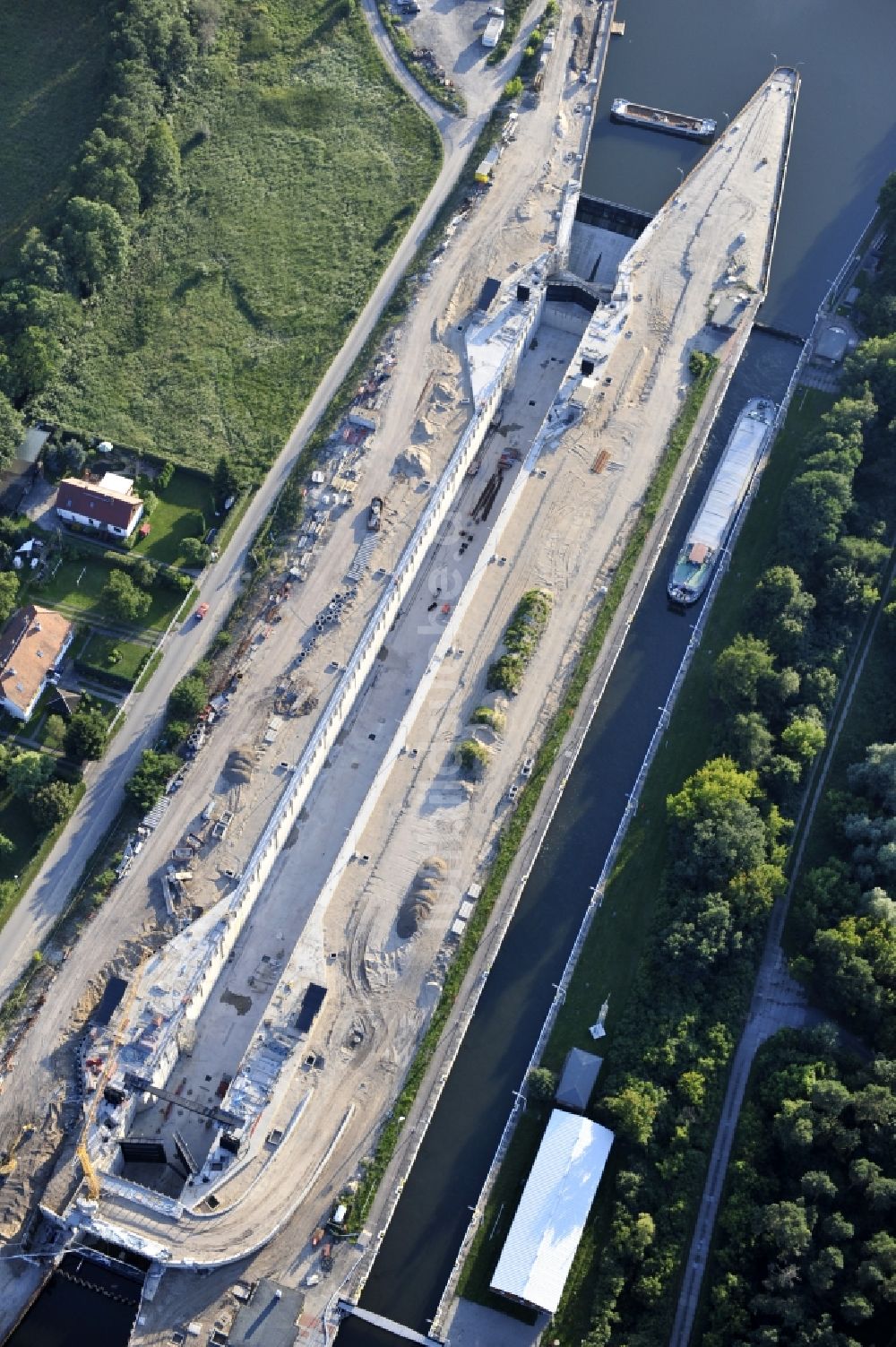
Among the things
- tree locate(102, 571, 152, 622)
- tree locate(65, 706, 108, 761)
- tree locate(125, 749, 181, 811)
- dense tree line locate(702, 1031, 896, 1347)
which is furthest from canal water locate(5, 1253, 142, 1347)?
tree locate(102, 571, 152, 622)

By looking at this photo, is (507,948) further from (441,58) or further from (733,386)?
(441,58)

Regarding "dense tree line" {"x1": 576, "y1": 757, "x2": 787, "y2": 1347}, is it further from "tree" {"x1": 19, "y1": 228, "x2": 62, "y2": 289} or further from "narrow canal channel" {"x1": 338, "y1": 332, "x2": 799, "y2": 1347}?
"tree" {"x1": 19, "y1": 228, "x2": 62, "y2": 289}

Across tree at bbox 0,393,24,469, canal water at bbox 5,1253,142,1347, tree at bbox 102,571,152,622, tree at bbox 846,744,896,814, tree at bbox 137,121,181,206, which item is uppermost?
tree at bbox 137,121,181,206

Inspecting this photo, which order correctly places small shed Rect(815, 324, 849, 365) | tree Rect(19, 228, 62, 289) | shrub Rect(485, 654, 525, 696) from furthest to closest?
small shed Rect(815, 324, 849, 365) → tree Rect(19, 228, 62, 289) → shrub Rect(485, 654, 525, 696)

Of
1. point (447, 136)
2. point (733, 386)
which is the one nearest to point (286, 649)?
point (733, 386)

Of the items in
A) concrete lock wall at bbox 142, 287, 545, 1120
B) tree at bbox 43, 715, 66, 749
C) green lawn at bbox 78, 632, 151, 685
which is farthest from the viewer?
green lawn at bbox 78, 632, 151, 685

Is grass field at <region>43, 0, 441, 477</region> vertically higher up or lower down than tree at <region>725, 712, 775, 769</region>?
higher up

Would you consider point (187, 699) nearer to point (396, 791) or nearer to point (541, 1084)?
point (396, 791)
